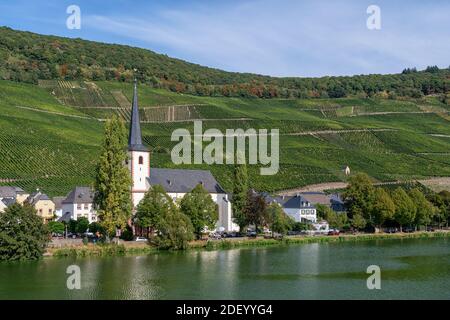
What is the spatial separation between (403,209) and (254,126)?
61.9 meters

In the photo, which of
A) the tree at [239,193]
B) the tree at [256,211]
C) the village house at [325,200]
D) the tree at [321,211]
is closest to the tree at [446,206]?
the village house at [325,200]

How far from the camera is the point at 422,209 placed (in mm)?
95062

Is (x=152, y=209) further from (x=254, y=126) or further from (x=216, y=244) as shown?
(x=254, y=126)

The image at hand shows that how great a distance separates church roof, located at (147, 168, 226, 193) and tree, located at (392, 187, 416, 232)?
70.6ft

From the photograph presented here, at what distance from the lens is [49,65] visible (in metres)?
179

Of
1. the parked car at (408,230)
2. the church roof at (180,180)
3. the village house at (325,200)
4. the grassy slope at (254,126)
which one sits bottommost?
the parked car at (408,230)

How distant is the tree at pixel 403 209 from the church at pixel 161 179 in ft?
67.1

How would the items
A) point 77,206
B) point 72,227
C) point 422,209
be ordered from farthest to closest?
point 422,209
point 77,206
point 72,227

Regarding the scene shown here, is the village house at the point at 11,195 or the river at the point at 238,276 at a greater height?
the village house at the point at 11,195

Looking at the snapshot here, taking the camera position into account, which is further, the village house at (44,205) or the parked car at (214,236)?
the village house at (44,205)

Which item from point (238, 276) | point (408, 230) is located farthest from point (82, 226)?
point (408, 230)

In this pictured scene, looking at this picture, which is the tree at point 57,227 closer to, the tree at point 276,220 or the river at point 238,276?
the river at point 238,276

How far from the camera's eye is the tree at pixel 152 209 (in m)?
66.2
